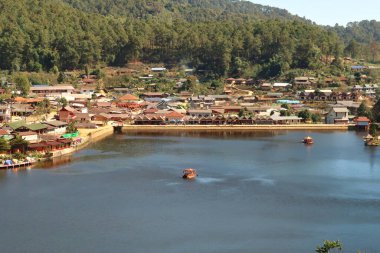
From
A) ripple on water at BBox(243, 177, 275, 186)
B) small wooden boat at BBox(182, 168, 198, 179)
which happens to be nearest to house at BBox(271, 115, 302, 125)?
ripple on water at BBox(243, 177, 275, 186)

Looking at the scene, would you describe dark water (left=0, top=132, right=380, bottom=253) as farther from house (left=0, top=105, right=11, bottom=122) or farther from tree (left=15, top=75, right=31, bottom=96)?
tree (left=15, top=75, right=31, bottom=96)

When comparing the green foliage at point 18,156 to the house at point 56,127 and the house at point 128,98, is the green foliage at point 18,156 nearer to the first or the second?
the house at point 56,127

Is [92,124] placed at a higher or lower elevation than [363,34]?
lower

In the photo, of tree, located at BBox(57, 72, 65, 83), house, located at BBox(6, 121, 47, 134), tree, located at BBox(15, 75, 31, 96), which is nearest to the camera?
house, located at BBox(6, 121, 47, 134)

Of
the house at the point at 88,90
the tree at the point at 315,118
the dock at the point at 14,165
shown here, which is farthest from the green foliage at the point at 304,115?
the dock at the point at 14,165

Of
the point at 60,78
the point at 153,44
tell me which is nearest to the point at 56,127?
the point at 60,78

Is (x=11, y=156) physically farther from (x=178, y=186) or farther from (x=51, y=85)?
(x=51, y=85)

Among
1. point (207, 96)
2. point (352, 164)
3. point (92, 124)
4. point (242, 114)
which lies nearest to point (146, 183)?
point (352, 164)
